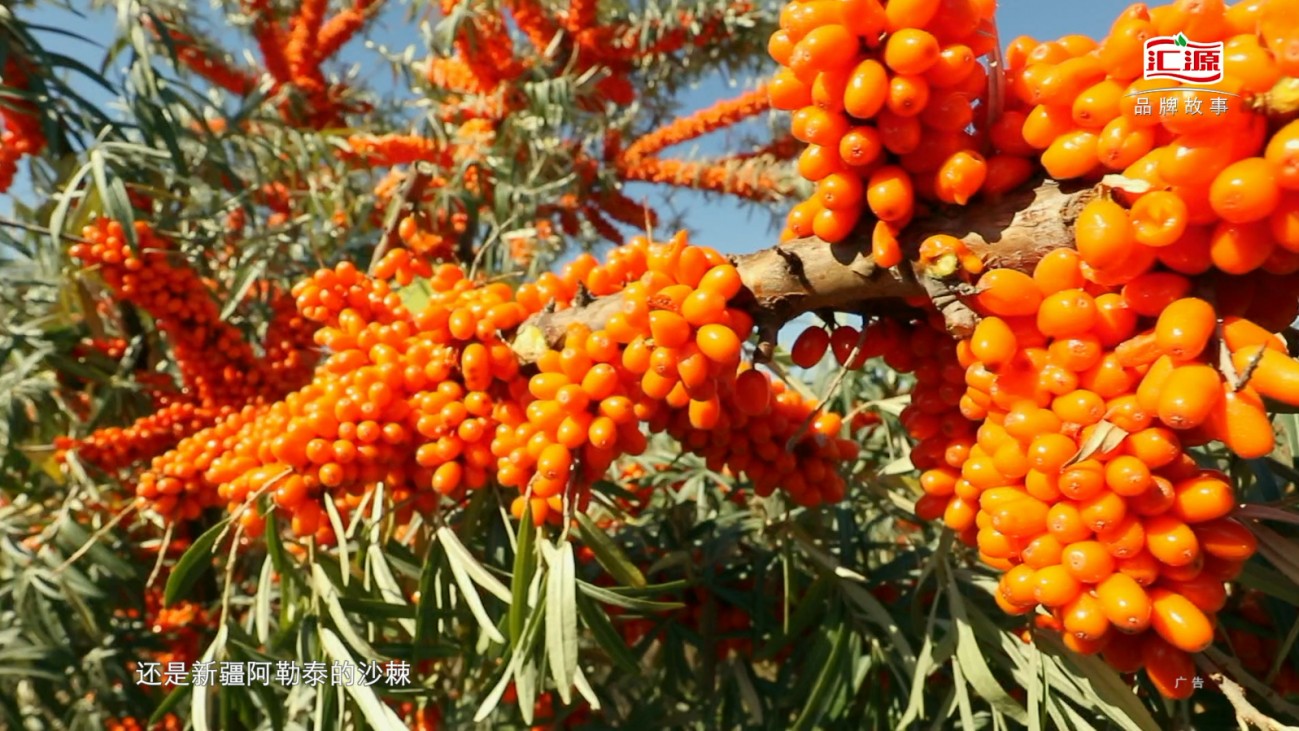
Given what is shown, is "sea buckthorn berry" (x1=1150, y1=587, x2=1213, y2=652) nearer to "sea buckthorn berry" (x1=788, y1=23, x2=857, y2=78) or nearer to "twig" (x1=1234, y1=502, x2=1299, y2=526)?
"twig" (x1=1234, y1=502, x2=1299, y2=526)

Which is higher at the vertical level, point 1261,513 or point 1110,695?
point 1261,513

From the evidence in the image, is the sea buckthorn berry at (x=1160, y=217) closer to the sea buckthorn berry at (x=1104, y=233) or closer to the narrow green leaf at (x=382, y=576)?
the sea buckthorn berry at (x=1104, y=233)

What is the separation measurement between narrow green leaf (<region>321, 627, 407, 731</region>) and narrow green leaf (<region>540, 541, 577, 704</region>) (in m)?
0.18

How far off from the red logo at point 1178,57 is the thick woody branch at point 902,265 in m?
0.08

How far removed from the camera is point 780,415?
0.95m

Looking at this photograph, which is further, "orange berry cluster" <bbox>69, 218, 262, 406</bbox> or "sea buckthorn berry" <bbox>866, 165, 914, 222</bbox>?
"orange berry cluster" <bbox>69, 218, 262, 406</bbox>

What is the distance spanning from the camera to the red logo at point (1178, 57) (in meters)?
0.46

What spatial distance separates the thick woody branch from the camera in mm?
565

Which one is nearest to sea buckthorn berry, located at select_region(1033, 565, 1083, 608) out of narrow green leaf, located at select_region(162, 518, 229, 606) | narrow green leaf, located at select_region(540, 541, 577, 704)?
narrow green leaf, located at select_region(540, 541, 577, 704)

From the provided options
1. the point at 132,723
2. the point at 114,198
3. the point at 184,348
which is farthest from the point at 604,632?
the point at 132,723

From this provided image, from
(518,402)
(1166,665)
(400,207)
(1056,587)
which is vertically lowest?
(1166,665)

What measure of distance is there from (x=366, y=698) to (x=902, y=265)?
72 cm

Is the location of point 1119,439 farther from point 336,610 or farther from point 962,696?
point 336,610

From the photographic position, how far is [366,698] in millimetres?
791
